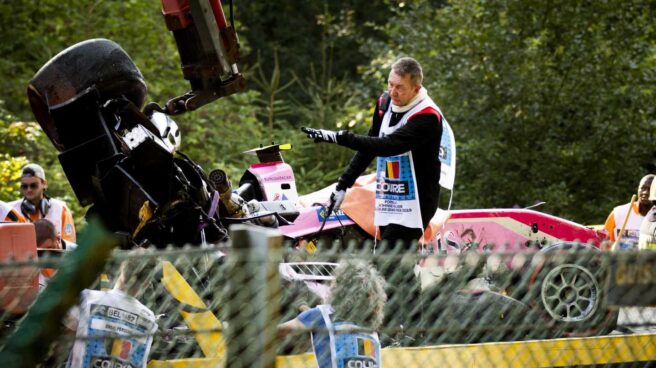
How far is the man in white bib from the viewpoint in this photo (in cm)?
701

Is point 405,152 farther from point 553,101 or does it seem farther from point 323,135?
point 553,101

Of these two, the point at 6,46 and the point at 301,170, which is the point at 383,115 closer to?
the point at 301,170

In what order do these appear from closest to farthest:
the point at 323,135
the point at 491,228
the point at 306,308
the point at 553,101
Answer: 1. the point at 306,308
2. the point at 323,135
3. the point at 491,228
4. the point at 553,101

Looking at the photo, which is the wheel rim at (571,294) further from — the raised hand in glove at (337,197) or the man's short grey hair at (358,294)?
the raised hand in glove at (337,197)

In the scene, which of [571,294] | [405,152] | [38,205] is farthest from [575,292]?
[38,205]

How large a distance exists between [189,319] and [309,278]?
128 centimetres

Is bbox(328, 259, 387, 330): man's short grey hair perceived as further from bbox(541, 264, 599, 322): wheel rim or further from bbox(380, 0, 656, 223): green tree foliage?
bbox(380, 0, 656, 223): green tree foliage

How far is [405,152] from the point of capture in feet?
23.3

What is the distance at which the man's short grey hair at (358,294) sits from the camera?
450 cm

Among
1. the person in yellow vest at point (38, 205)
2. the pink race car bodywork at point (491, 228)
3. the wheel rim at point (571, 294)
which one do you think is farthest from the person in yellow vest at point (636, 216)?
the person in yellow vest at point (38, 205)

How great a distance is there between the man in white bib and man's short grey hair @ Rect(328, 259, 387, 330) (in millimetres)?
2402

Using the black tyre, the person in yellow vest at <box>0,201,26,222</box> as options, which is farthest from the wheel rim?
the person in yellow vest at <box>0,201,26,222</box>

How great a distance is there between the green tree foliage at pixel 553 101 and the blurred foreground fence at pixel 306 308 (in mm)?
9219

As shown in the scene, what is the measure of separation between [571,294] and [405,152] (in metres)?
1.46
